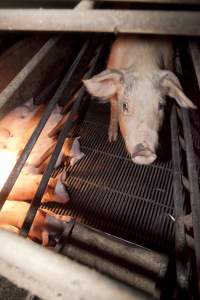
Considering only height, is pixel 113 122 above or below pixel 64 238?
below

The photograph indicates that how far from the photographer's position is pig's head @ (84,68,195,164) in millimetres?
3311

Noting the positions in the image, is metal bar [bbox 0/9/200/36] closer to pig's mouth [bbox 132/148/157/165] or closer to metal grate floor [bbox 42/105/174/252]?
pig's mouth [bbox 132/148/157/165]

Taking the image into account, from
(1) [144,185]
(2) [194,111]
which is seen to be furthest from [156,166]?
(2) [194,111]

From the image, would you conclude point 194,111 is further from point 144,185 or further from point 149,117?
point 144,185

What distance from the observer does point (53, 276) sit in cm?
85

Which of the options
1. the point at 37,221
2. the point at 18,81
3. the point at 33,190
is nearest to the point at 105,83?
the point at 18,81

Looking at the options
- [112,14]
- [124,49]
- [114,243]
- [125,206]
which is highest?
[112,14]

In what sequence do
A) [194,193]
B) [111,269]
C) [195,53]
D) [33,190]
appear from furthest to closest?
[195,53]
[33,190]
[194,193]
[111,269]

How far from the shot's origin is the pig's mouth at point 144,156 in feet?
10.6

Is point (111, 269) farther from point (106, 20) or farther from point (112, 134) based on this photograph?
point (106, 20)

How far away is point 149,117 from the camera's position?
136 inches

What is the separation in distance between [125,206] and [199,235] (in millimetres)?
1116

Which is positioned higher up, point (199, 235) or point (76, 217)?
point (199, 235)

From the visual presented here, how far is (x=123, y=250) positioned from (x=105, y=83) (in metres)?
2.14
